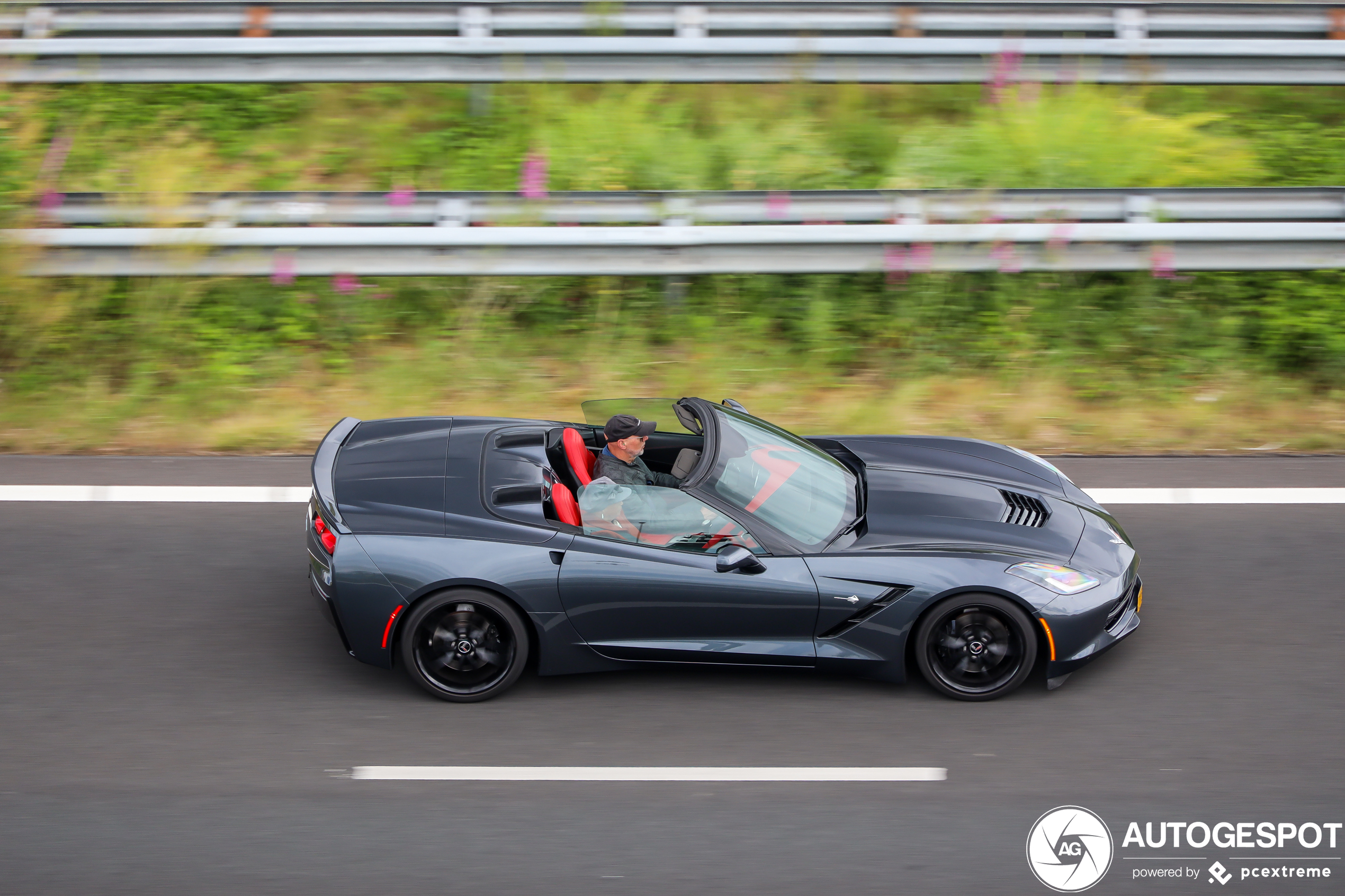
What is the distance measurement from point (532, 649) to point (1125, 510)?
152 inches

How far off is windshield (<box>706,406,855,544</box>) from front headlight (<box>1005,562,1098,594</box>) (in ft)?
2.65

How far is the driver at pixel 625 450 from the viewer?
18.3 feet

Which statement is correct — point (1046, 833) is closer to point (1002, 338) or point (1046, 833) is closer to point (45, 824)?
point (45, 824)

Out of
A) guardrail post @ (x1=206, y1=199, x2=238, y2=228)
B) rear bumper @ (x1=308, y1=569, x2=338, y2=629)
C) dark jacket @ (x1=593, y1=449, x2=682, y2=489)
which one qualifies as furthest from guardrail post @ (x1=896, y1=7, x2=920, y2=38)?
rear bumper @ (x1=308, y1=569, x2=338, y2=629)

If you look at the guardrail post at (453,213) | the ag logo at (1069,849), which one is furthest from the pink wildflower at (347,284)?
the ag logo at (1069,849)

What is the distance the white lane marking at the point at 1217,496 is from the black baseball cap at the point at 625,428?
3.09 m

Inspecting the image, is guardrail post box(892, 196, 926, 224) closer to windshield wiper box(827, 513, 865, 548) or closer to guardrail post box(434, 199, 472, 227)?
guardrail post box(434, 199, 472, 227)

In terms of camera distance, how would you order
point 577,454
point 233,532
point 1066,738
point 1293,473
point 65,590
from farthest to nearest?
point 1293,473
point 233,532
point 65,590
point 577,454
point 1066,738

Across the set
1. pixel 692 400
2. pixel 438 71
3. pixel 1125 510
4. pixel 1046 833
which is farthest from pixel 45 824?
pixel 438 71

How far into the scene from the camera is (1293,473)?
7566 mm

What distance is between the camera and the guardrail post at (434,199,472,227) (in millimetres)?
8539

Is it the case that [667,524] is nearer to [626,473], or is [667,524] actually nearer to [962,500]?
[626,473]

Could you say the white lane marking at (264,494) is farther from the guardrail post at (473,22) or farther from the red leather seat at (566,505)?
the guardrail post at (473,22)

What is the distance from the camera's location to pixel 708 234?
8.34 meters
